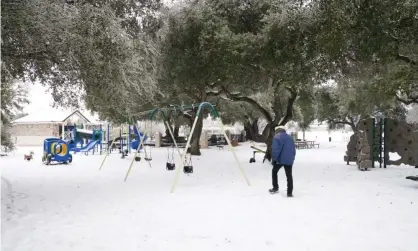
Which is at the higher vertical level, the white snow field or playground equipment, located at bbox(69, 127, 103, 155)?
playground equipment, located at bbox(69, 127, 103, 155)

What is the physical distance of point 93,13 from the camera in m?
6.81

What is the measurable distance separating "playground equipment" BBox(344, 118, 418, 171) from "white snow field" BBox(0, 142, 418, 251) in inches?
134

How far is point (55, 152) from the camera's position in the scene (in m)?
16.6

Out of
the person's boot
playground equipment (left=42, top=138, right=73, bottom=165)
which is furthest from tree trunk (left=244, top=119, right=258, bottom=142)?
the person's boot

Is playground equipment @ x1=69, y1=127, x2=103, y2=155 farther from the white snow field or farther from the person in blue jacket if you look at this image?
the person in blue jacket

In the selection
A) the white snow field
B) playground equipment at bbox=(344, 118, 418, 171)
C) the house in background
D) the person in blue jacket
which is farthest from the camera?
the house in background

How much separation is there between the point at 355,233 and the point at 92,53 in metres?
5.44

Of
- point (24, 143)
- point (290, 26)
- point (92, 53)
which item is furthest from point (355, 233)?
point (24, 143)

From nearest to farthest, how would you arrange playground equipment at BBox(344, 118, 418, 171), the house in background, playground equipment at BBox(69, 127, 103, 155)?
1. playground equipment at BBox(344, 118, 418, 171)
2. playground equipment at BBox(69, 127, 103, 155)
3. the house in background

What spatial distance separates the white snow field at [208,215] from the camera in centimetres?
513

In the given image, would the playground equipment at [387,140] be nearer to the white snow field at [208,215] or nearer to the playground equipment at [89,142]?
the white snow field at [208,215]

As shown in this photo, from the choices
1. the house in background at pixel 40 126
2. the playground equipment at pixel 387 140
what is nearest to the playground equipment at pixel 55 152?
the playground equipment at pixel 387 140

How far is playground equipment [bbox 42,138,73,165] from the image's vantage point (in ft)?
54.0

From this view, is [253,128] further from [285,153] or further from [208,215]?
[208,215]
